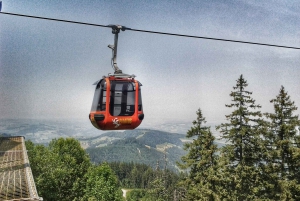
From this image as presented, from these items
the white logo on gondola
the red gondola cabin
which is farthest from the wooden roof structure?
the white logo on gondola

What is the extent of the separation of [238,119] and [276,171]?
18.1 feet

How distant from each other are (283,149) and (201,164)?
297 inches

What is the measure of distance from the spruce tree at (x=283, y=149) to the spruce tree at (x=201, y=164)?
500 centimetres

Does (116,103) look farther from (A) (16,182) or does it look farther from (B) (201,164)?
(B) (201,164)

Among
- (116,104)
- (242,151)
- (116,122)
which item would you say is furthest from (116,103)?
(242,151)

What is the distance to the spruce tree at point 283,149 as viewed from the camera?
20.7 metres

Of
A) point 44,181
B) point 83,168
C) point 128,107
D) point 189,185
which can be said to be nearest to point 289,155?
point 189,185

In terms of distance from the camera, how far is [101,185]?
103 ft

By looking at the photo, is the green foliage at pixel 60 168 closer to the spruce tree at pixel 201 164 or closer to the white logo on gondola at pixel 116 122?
the spruce tree at pixel 201 164

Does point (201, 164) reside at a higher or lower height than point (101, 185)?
higher

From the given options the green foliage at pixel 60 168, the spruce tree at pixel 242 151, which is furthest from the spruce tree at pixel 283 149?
the green foliage at pixel 60 168

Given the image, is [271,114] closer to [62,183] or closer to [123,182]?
[62,183]

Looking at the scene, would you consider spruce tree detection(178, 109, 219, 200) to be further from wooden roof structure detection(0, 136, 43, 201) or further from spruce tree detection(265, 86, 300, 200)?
wooden roof structure detection(0, 136, 43, 201)

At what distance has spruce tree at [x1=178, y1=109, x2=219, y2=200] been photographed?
23.4 metres
